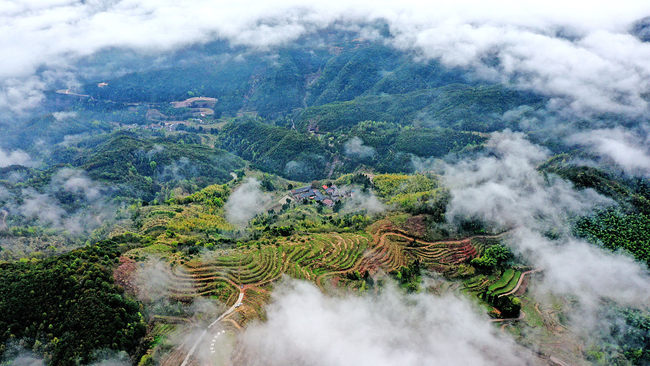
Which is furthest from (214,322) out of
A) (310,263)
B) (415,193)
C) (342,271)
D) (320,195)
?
(320,195)

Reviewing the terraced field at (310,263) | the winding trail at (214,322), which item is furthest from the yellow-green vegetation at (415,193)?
the winding trail at (214,322)

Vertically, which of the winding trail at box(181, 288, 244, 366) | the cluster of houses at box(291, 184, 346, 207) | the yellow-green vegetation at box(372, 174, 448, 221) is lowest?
the cluster of houses at box(291, 184, 346, 207)

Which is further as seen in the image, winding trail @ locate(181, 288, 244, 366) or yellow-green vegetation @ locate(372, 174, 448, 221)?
yellow-green vegetation @ locate(372, 174, 448, 221)

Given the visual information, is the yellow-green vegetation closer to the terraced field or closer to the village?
the terraced field

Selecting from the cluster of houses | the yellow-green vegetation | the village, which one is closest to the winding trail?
the yellow-green vegetation

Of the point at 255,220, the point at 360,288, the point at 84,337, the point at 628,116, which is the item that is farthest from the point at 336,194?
the point at 628,116

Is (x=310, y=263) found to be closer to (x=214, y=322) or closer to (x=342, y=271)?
(x=342, y=271)

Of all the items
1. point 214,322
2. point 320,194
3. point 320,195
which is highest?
point 214,322

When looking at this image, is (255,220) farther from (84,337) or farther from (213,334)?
(84,337)
